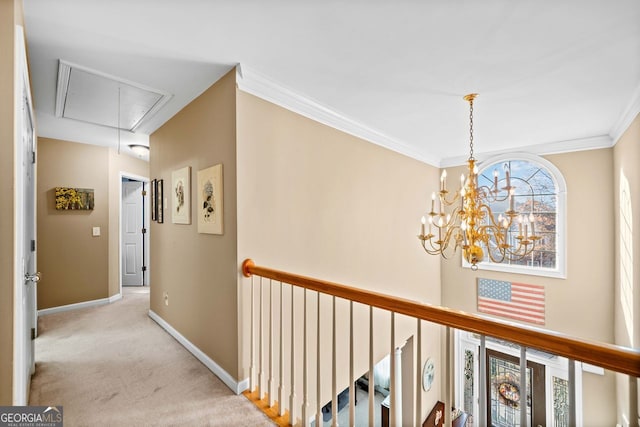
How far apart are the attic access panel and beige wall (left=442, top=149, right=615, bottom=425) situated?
17.0ft

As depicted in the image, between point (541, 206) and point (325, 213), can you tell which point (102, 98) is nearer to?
point (325, 213)

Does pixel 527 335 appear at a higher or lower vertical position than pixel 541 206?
lower

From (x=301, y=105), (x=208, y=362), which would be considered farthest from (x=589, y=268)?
(x=208, y=362)

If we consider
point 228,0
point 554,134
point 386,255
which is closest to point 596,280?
point 554,134

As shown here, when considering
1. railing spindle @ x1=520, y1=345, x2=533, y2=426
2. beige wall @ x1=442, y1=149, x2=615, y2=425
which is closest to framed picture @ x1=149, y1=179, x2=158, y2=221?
railing spindle @ x1=520, y1=345, x2=533, y2=426

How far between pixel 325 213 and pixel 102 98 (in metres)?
2.24

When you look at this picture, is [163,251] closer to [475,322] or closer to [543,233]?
[475,322]

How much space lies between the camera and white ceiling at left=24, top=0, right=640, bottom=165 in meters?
1.51

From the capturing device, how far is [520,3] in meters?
1.45

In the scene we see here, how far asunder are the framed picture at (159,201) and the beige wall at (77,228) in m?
1.44

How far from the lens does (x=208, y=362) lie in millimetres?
2361

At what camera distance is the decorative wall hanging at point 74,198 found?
3.75 metres

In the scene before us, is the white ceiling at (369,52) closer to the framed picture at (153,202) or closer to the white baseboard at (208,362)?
the framed picture at (153,202)

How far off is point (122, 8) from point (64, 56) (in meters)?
0.82
